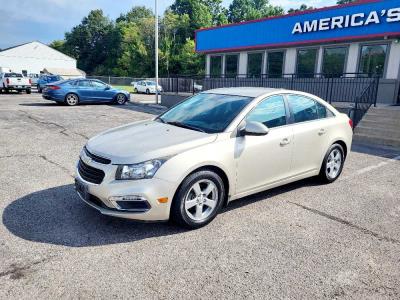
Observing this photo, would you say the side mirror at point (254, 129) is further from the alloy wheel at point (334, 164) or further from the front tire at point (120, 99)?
the front tire at point (120, 99)

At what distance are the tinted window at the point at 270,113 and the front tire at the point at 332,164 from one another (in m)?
1.28

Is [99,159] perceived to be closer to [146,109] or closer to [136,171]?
[136,171]

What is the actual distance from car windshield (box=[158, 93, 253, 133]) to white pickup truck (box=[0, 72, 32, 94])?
79.6ft

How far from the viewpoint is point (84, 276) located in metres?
2.98

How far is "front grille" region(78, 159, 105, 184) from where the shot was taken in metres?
3.67

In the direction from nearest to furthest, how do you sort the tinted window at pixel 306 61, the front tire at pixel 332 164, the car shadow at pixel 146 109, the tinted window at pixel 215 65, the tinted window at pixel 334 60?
the front tire at pixel 332 164
the tinted window at pixel 334 60
the car shadow at pixel 146 109
the tinted window at pixel 306 61
the tinted window at pixel 215 65

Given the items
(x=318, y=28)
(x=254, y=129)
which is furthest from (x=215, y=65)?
(x=254, y=129)

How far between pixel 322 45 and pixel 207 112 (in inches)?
523

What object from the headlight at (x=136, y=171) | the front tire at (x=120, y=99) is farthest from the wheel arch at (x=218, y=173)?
the front tire at (x=120, y=99)

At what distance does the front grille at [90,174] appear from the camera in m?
3.67

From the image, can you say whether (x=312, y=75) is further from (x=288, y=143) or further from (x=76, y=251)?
(x=76, y=251)

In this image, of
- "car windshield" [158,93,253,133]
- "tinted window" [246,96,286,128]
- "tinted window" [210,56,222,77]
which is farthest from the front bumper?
"tinted window" [210,56,222,77]

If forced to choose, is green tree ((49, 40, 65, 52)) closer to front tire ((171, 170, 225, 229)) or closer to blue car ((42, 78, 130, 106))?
blue car ((42, 78, 130, 106))

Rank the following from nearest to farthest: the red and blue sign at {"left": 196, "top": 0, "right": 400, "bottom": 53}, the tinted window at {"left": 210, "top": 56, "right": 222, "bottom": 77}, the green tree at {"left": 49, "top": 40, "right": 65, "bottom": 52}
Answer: the red and blue sign at {"left": 196, "top": 0, "right": 400, "bottom": 53} → the tinted window at {"left": 210, "top": 56, "right": 222, "bottom": 77} → the green tree at {"left": 49, "top": 40, "right": 65, "bottom": 52}
